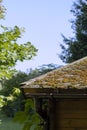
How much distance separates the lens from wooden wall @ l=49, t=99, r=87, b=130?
5.81 meters

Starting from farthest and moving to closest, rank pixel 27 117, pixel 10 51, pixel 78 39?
pixel 78 39 → pixel 10 51 → pixel 27 117

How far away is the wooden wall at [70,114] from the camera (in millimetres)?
5812

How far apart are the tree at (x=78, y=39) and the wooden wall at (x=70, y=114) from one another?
2173cm

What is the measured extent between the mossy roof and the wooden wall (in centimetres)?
35

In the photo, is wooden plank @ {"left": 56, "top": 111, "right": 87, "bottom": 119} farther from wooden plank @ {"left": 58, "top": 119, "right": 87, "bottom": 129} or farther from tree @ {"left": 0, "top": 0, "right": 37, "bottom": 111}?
tree @ {"left": 0, "top": 0, "right": 37, "bottom": 111}

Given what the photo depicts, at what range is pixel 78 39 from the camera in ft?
95.2

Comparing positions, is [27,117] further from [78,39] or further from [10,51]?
[78,39]

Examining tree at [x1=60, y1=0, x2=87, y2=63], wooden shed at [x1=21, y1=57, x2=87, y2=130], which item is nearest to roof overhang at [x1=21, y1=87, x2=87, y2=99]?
wooden shed at [x1=21, y1=57, x2=87, y2=130]

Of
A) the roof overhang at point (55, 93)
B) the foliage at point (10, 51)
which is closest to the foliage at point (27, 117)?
the roof overhang at point (55, 93)

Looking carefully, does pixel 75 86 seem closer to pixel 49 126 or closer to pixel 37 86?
pixel 37 86

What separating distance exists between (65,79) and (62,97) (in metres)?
0.32

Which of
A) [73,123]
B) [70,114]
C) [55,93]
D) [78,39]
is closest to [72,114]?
[70,114]

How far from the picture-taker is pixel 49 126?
6020 mm

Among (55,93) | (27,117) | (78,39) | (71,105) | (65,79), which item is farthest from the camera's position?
(78,39)
